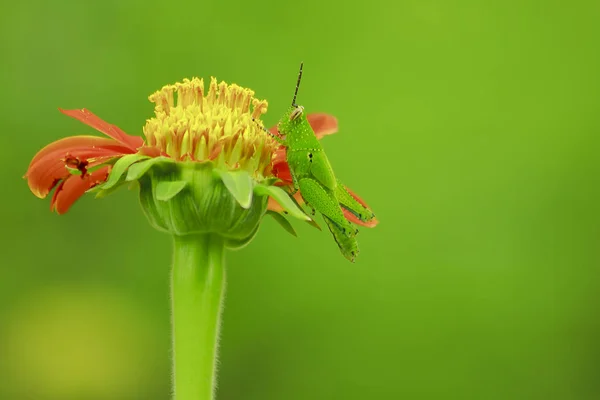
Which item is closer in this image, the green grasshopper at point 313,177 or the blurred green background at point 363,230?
the green grasshopper at point 313,177

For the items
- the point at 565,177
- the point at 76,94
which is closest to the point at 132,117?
the point at 76,94

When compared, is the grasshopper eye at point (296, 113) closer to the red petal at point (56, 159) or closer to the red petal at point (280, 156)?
the red petal at point (280, 156)

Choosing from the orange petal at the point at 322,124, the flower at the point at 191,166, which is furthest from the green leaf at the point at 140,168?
the orange petal at the point at 322,124

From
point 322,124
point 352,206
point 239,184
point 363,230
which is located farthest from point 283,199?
point 363,230

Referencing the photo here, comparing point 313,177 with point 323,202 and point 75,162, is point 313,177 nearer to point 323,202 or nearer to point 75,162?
point 323,202

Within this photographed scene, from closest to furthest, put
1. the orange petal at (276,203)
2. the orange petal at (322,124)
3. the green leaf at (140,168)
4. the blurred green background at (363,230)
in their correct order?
the green leaf at (140,168)
the orange petal at (276,203)
the orange petal at (322,124)
the blurred green background at (363,230)

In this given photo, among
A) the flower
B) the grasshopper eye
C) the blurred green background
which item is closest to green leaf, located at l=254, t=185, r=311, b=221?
the flower

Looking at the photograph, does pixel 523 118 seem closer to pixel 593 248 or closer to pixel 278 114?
pixel 593 248

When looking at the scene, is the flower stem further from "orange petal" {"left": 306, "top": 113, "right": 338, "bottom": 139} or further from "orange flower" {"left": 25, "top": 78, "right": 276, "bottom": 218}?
"orange petal" {"left": 306, "top": 113, "right": 338, "bottom": 139}
